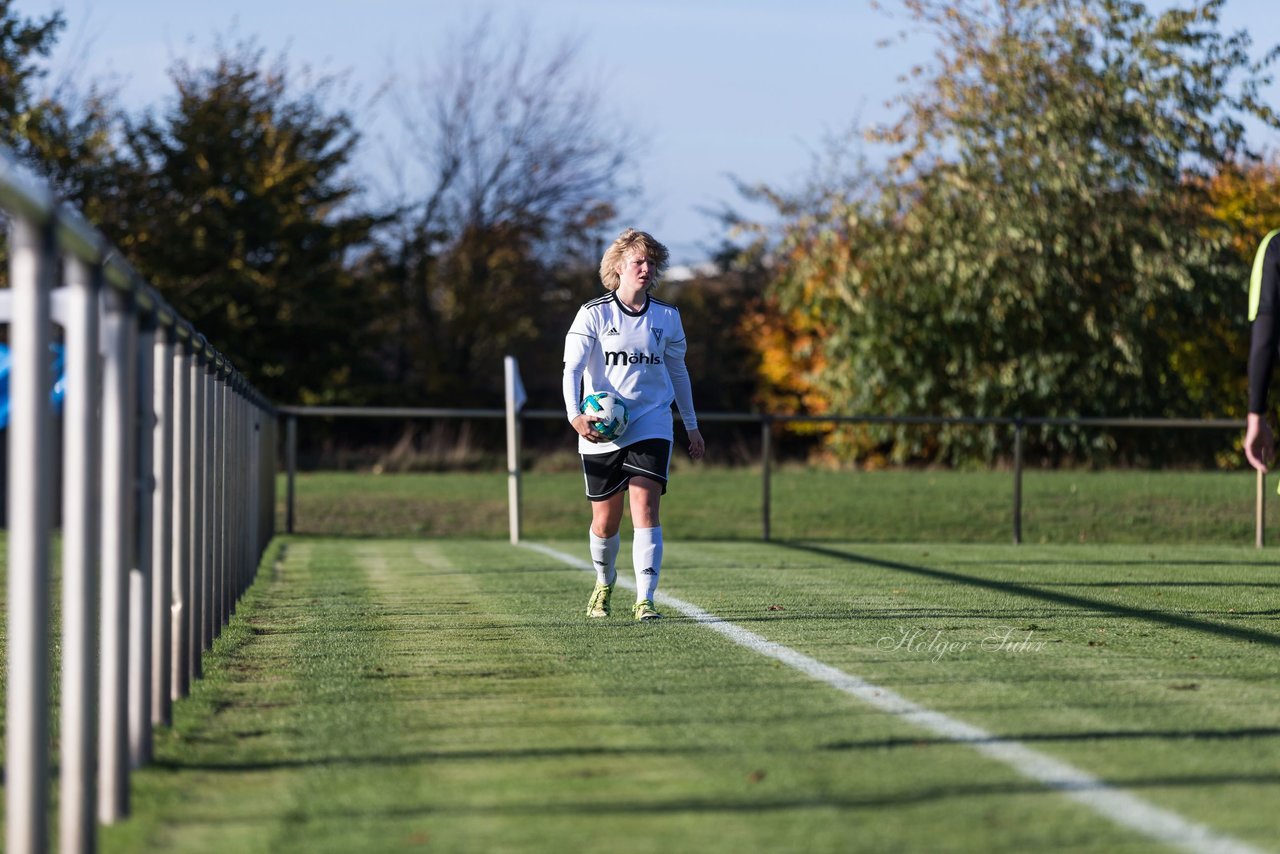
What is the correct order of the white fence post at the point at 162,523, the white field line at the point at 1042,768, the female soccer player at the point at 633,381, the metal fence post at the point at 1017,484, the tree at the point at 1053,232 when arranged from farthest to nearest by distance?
the tree at the point at 1053,232 → the metal fence post at the point at 1017,484 → the female soccer player at the point at 633,381 → the white fence post at the point at 162,523 → the white field line at the point at 1042,768

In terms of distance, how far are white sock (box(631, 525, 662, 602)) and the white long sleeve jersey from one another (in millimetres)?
463

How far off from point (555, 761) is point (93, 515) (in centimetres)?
136

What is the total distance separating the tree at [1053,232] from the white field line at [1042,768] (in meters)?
Result: 22.1

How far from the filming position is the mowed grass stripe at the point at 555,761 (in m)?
3.23

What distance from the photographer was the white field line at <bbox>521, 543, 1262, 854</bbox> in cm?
316

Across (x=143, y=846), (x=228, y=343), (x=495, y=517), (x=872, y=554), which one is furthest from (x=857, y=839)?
(x=228, y=343)

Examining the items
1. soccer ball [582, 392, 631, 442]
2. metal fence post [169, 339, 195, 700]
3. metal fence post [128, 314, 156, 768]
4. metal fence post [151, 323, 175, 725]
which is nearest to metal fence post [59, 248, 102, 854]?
metal fence post [128, 314, 156, 768]

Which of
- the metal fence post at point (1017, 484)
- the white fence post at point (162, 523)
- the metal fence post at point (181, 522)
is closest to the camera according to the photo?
the white fence post at point (162, 523)

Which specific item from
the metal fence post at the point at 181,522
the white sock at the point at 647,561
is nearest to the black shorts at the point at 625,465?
the white sock at the point at 647,561

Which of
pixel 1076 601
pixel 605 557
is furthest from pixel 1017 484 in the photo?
pixel 605 557

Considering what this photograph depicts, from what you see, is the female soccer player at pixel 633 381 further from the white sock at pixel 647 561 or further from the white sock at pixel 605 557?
the white sock at pixel 605 557

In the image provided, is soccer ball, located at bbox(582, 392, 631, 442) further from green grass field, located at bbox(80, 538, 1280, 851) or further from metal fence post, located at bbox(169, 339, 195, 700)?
metal fence post, located at bbox(169, 339, 195, 700)

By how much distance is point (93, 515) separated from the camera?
128 inches

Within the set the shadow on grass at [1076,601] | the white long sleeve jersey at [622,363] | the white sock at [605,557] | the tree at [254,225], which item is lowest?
the shadow on grass at [1076,601]
